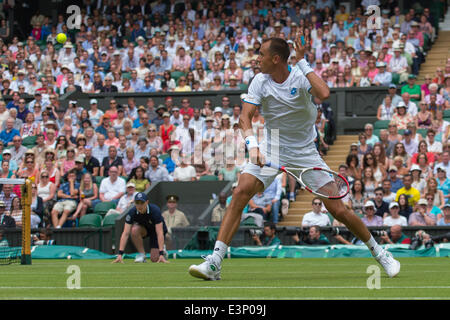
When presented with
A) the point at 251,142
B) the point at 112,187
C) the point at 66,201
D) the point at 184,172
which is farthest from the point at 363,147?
the point at 251,142

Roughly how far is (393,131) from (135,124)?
7.19 meters

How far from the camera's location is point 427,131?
19188mm

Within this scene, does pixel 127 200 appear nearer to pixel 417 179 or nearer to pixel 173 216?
pixel 173 216

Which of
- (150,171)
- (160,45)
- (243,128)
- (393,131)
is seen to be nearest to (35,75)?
(160,45)

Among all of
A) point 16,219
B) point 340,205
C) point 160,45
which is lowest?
point 16,219

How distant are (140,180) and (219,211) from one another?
249 centimetres

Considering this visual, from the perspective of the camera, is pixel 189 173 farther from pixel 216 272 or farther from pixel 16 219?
pixel 216 272

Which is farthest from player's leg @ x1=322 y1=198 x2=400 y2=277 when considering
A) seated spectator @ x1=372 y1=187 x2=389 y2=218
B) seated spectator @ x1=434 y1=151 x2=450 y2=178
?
seated spectator @ x1=434 y1=151 x2=450 y2=178

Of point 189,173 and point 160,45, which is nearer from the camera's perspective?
point 189,173

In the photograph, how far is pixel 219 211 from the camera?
1809 cm

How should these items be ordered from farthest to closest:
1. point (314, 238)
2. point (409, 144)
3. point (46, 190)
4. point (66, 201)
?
point (46, 190), point (66, 201), point (409, 144), point (314, 238)

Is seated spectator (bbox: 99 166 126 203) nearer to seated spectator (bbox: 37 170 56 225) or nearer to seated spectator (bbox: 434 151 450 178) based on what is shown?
seated spectator (bbox: 37 170 56 225)

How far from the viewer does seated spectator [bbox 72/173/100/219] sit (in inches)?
758

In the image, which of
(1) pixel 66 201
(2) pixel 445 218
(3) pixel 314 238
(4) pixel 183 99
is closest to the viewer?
(2) pixel 445 218
